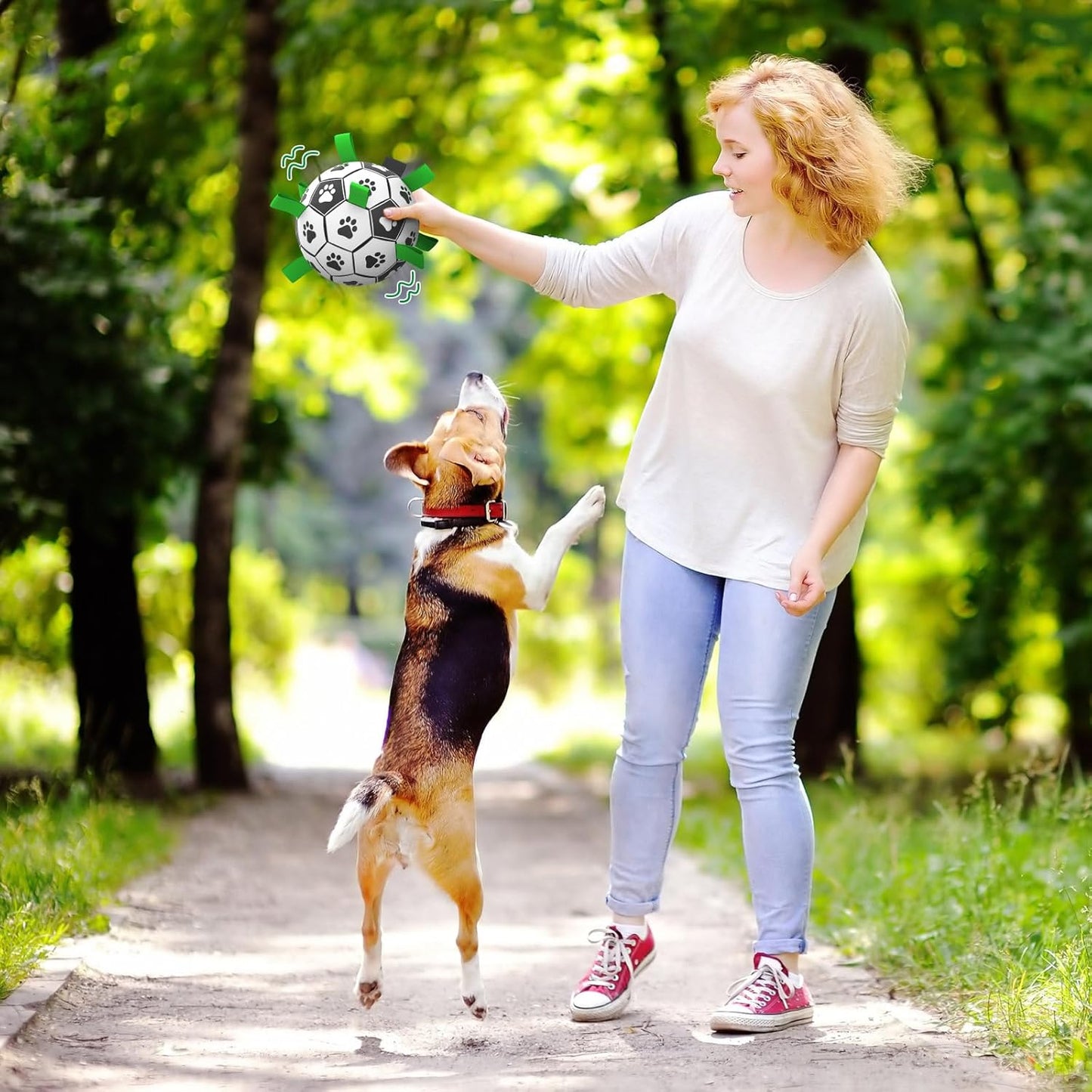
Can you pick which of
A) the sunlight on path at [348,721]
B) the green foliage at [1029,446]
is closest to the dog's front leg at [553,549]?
the green foliage at [1029,446]

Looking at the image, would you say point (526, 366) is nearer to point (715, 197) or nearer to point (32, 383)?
point (32, 383)

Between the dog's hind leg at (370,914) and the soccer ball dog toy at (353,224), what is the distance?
1.60m

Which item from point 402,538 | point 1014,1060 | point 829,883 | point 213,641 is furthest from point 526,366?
point 402,538

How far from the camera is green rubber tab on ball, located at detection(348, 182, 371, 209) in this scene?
13.0ft

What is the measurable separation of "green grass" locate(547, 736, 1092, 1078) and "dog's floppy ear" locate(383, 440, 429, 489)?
2.18 meters

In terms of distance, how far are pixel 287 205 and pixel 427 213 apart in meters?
0.39

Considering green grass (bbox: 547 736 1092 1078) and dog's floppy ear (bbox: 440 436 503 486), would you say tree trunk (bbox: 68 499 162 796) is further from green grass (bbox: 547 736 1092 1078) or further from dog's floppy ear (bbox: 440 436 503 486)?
dog's floppy ear (bbox: 440 436 503 486)

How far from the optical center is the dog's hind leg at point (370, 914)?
12.5 feet

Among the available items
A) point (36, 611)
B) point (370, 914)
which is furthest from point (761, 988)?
point (36, 611)

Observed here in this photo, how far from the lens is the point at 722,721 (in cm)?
404

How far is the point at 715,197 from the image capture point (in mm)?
4141

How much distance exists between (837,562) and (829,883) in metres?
2.38

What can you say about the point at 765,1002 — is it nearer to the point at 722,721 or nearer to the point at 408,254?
the point at 722,721

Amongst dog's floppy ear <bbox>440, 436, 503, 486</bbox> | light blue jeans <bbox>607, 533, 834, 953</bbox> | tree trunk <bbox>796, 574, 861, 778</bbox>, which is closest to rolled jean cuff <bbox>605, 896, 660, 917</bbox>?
light blue jeans <bbox>607, 533, 834, 953</bbox>
